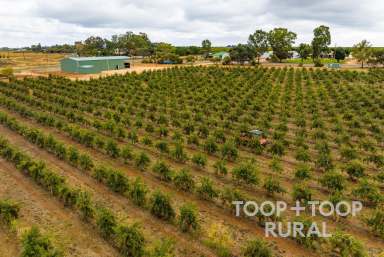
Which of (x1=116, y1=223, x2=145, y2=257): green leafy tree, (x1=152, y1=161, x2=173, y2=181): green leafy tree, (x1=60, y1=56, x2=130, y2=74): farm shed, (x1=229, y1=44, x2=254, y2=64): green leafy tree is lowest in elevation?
(x1=116, y1=223, x2=145, y2=257): green leafy tree

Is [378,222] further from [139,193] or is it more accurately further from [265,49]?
[265,49]

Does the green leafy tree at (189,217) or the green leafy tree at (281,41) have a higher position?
the green leafy tree at (281,41)

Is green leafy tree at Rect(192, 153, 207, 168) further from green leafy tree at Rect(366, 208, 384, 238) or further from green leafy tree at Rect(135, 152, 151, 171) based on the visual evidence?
green leafy tree at Rect(366, 208, 384, 238)

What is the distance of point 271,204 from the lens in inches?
586

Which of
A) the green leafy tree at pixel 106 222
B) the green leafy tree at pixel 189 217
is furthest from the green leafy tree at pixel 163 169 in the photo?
the green leafy tree at pixel 106 222

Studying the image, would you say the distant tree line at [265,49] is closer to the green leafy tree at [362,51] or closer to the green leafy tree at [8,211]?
the green leafy tree at [362,51]

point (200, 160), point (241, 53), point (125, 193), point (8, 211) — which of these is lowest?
point (125, 193)

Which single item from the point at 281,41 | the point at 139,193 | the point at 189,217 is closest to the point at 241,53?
the point at 281,41

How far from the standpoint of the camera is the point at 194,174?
61.5ft

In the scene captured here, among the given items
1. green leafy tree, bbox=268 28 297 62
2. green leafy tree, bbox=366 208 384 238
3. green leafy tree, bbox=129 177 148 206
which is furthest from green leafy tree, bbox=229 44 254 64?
green leafy tree, bbox=366 208 384 238

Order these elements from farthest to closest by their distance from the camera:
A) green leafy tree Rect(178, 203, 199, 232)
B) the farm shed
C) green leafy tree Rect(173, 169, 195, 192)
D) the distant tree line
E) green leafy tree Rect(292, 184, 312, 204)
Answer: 1. the distant tree line
2. the farm shed
3. green leafy tree Rect(173, 169, 195, 192)
4. green leafy tree Rect(292, 184, 312, 204)
5. green leafy tree Rect(178, 203, 199, 232)

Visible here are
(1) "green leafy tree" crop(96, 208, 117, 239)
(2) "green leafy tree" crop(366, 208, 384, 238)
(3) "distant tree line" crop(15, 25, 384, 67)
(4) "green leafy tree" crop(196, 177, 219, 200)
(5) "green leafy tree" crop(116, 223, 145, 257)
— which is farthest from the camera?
(3) "distant tree line" crop(15, 25, 384, 67)

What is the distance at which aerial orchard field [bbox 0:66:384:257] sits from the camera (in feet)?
40.2

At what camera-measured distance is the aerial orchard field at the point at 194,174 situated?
12.3m
